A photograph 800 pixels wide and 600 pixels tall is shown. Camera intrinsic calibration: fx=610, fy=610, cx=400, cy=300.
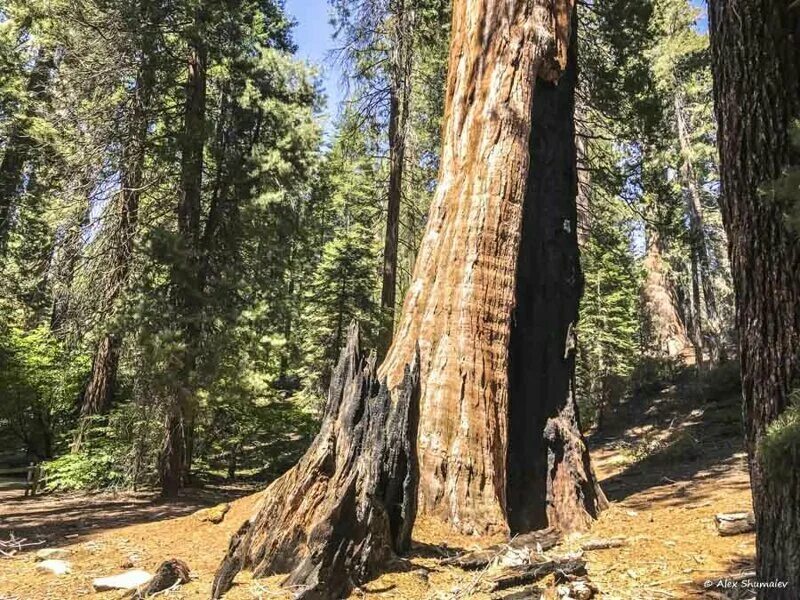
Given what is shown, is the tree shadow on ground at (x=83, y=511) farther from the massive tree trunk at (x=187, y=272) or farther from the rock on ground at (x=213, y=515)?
the rock on ground at (x=213, y=515)

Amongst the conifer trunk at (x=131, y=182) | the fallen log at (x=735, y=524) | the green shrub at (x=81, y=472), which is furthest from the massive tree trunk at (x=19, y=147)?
the fallen log at (x=735, y=524)

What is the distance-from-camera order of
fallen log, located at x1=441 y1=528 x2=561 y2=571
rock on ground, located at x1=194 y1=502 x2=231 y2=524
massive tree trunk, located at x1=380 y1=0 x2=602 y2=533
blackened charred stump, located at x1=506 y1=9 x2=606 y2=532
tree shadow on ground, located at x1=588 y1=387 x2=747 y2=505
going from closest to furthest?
1. fallen log, located at x1=441 y1=528 x2=561 y2=571
2. massive tree trunk, located at x1=380 y1=0 x2=602 y2=533
3. blackened charred stump, located at x1=506 y1=9 x2=606 y2=532
4. rock on ground, located at x1=194 y1=502 x2=231 y2=524
5. tree shadow on ground, located at x1=588 y1=387 x2=747 y2=505

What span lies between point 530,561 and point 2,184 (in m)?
16.0

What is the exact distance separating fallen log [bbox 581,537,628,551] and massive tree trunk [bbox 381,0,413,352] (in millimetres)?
8024

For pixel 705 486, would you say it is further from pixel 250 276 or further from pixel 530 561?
pixel 250 276

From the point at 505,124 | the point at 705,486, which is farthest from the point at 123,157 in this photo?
the point at 705,486

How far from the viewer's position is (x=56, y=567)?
16.7ft

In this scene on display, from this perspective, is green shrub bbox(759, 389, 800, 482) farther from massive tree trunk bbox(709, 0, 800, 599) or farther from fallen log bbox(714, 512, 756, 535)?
fallen log bbox(714, 512, 756, 535)

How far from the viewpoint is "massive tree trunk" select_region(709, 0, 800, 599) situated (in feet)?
9.39

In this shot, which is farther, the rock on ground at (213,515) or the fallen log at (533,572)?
the rock on ground at (213,515)

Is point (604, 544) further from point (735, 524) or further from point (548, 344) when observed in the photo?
point (548, 344)

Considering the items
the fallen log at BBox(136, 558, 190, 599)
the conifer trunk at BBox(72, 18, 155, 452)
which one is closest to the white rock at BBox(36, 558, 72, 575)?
the fallen log at BBox(136, 558, 190, 599)

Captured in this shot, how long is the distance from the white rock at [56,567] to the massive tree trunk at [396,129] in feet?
27.1

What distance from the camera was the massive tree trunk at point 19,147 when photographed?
14.6 metres
